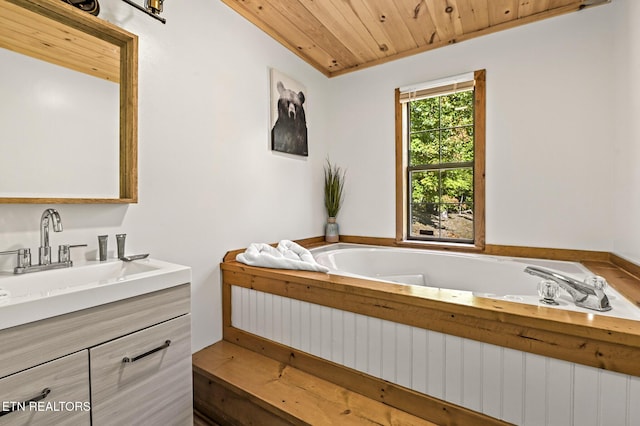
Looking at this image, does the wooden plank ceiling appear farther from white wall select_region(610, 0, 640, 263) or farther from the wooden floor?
the wooden floor

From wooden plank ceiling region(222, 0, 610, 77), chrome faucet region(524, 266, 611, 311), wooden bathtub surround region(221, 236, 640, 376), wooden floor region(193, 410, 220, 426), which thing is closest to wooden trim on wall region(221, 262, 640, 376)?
wooden bathtub surround region(221, 236, 640, 376)

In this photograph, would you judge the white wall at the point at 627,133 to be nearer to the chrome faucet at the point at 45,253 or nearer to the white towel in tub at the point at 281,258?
the white towel in tub at the point at 281,258

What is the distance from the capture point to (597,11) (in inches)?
77.9

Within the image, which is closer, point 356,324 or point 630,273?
point 356,324

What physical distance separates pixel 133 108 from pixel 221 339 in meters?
1.46

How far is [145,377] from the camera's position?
3.52ft

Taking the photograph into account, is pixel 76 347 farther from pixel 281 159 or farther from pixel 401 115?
pixel 401 115

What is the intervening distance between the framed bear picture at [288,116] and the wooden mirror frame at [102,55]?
1.05 meters

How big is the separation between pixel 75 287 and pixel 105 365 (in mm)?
281

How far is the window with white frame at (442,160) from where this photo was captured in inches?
94.2

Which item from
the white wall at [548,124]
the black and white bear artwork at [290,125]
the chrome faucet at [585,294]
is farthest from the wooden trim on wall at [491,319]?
the white wall at [548,124]

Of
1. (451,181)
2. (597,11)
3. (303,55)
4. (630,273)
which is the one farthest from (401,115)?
(630,273)

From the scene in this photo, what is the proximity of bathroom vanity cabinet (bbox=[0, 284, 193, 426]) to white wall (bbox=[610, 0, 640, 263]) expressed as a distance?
233 centimetres

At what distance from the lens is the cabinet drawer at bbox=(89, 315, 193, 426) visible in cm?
95
